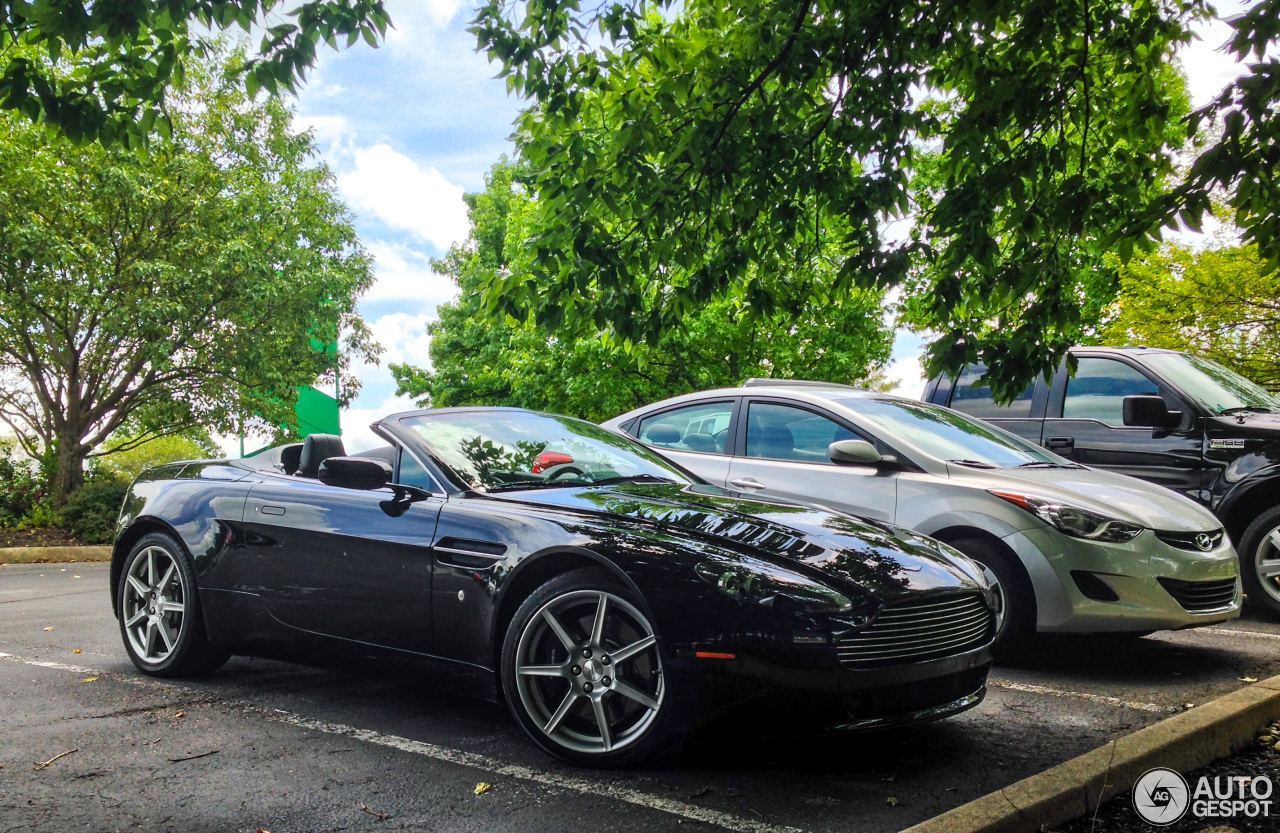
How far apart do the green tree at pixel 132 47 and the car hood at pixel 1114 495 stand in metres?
4.32

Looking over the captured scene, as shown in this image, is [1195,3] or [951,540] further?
[1195,3]

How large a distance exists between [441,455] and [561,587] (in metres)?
1.08

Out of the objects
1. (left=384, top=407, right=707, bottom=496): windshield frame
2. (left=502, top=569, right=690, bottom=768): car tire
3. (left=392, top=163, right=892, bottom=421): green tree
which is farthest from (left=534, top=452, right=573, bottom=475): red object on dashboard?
(left=392, top=163, right=892, bottom=421): green tree

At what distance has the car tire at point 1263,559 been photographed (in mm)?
7105

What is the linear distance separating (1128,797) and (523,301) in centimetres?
429

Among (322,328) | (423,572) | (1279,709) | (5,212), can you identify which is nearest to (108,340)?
(5,212)

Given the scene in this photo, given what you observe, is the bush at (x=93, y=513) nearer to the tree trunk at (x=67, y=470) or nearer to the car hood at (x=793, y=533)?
the tree trunk at (x=67, y=470)

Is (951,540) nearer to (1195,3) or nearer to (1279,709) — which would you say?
(1279,709)

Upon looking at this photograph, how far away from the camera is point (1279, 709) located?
13.1 ft

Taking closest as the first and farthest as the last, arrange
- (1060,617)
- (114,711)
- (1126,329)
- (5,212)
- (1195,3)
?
1. (114,711)
2. (1060,617)
3. (1195,3)
4. (5,212)
5. (1126,329)

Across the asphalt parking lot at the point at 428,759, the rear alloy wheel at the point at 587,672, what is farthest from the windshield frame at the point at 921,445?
the rear alloy wheel at the point at 587,672

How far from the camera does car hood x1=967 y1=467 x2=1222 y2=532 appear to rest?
5418 millimetres

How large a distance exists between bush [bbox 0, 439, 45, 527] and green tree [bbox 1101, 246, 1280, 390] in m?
18.1

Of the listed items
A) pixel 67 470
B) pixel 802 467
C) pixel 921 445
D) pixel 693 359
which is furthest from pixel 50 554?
pixel 693 359
